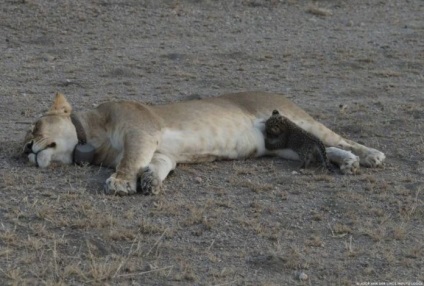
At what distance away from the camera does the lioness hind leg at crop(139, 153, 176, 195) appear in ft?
19.4

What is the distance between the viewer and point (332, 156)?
6699 millimetres

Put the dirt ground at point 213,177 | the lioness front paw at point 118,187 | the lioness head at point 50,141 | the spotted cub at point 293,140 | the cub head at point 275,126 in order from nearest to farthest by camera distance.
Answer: the dirt ground at point 213,177 → the lioness front paw at point 118,187 → the lioness head at point 50,141 → the spotted cub at point 293,140 → the cub head at point 275,126

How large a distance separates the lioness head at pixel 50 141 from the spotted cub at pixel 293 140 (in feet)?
4.84

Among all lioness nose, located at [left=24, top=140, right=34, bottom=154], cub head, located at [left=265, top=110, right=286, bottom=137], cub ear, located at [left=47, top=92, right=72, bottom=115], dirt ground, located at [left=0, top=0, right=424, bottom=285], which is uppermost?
cub ear, located at [left=47, top=92, right=72, bottom=115]

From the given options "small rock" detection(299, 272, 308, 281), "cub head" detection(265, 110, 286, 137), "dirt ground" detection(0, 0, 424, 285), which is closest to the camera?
"small rock" detection(299, 272, 308, 281)

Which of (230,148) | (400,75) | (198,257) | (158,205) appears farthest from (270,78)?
(198,257)

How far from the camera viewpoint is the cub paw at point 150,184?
19.3 feet

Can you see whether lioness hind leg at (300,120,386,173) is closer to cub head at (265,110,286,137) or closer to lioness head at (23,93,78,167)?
cub head at (265,110,286,137)

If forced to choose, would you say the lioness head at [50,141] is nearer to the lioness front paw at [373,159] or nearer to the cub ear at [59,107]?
the cub ear at [59,107]

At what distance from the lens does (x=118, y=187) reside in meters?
5.83

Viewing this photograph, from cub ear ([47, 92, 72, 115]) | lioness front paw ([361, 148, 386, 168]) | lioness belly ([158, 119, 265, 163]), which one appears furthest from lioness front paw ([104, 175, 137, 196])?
lioness front paw ([361, 148, 386, 168])

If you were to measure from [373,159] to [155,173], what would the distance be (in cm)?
168

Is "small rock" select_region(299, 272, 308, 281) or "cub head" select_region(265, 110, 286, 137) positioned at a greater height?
"cub head" select_region(265, 110, 286, 137)

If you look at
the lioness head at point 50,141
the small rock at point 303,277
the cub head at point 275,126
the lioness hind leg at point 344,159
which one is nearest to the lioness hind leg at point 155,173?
the lioness head at point 50,141
